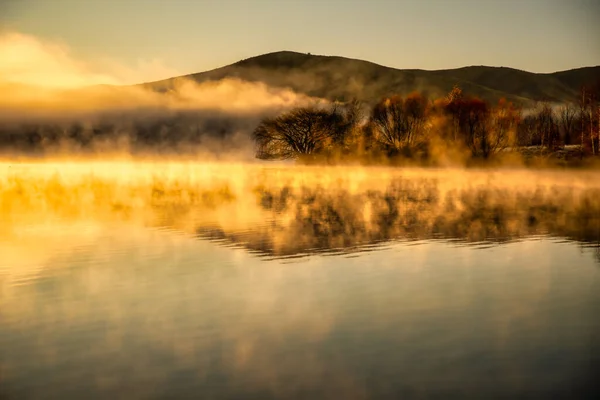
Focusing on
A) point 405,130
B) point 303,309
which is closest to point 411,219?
point 303,309

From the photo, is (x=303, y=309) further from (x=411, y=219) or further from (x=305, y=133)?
(x=305, y=133)

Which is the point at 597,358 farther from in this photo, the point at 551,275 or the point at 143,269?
the point at 143,269

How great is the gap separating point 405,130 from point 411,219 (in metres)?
84.0

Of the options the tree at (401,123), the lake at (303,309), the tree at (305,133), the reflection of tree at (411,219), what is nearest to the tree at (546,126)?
the tree at (401,123)

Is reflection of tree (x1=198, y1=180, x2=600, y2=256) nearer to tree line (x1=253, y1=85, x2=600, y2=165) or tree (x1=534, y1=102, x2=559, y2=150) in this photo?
tree line (x1=253, y1=85, x2=600, y2=165)

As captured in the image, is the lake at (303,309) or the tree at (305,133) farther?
the tree at (305,133)

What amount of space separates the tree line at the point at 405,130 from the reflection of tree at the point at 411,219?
5184 centimetres

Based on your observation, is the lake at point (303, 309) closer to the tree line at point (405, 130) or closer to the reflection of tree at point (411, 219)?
the reflection of tree at point (411, 219)

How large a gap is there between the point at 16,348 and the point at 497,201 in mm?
39352

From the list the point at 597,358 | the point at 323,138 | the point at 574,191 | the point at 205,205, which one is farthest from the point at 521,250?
the point at 323,138

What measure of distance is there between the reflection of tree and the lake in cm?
25

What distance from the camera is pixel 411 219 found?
1421 inches

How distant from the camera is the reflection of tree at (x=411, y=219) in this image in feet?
93.3

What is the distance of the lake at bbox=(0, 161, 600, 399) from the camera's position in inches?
450
